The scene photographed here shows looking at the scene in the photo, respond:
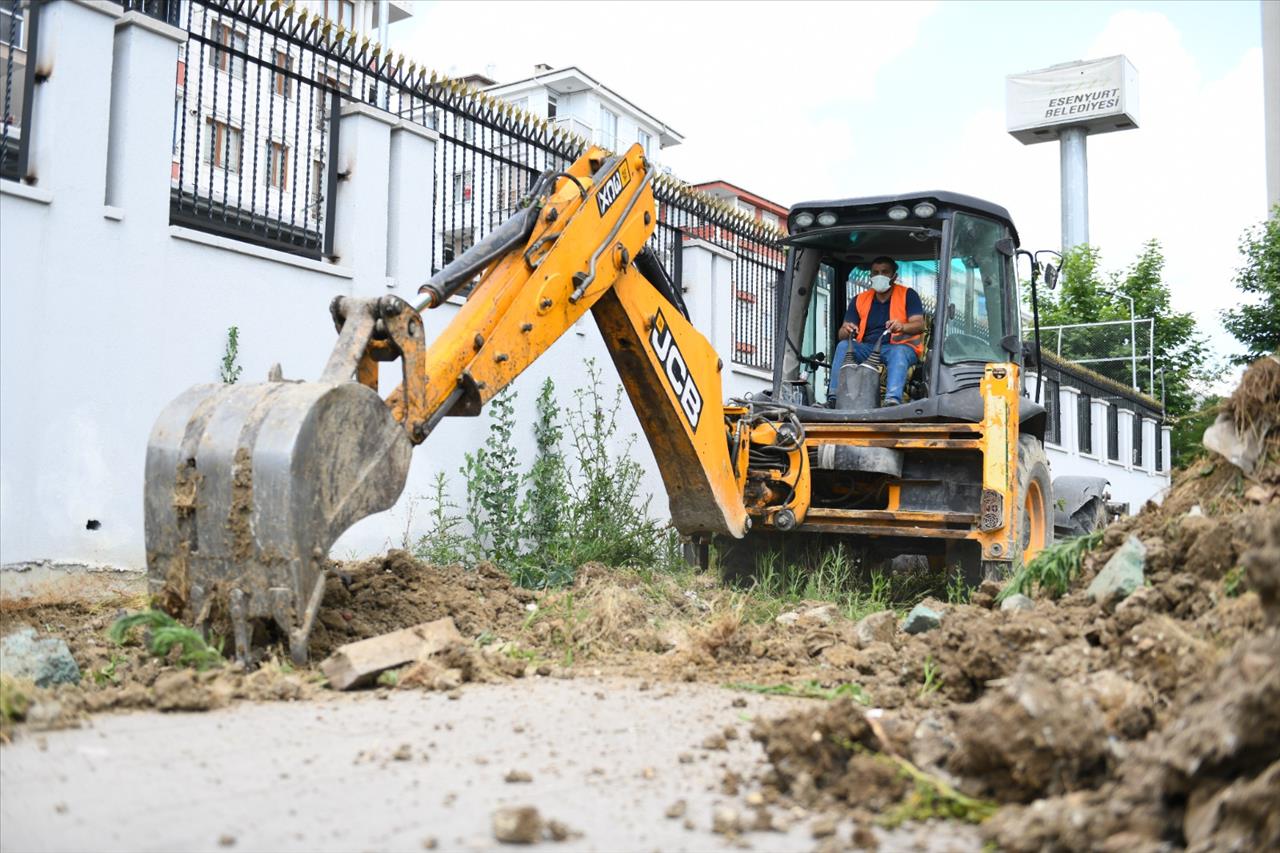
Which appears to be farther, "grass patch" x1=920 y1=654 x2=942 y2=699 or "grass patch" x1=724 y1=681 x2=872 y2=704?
"grass patch" x1=724 y1=681 x2=872 y2=704

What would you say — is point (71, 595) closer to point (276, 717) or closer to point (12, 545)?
point (12, 545)

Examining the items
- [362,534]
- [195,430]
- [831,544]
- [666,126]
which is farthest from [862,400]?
[666,126]

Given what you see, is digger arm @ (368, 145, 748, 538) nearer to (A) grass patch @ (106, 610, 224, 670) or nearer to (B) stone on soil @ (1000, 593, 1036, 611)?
(A) grass patch @ (106, 610, 224, 670)

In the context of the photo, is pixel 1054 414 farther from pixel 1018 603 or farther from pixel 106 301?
pixel 106 301

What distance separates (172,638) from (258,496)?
0.63 m

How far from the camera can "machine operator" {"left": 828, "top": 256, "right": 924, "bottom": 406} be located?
793cm

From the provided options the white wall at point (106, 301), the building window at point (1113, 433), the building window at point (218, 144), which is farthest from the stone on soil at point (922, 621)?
the building window at point (1113, 433)

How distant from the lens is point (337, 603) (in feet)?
17.7

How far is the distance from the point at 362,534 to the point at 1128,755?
615 centimetres

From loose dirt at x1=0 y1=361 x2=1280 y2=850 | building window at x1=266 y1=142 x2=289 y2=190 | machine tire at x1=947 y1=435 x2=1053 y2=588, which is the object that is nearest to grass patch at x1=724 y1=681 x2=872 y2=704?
loose dirt at x1=0 y1=361 x2=1280 y2=850

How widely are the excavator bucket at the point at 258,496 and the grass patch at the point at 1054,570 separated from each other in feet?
9.78

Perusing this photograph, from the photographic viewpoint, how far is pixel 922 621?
5.48 m

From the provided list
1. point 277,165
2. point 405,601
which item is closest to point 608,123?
point 277,165

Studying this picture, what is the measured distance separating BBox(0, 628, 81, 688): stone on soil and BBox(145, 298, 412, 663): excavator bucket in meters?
0.41
